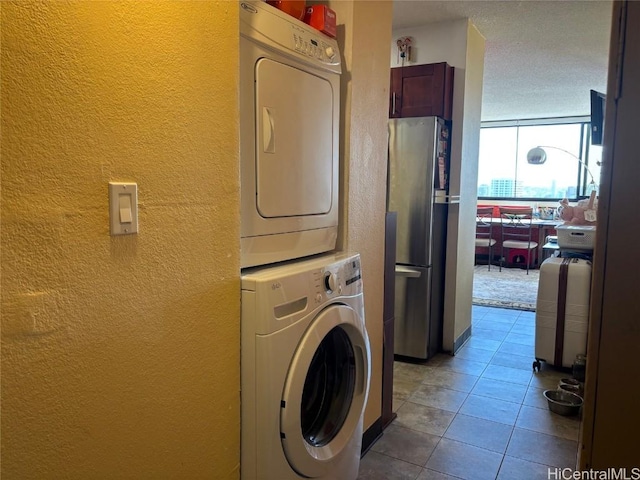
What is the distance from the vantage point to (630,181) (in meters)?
0.38

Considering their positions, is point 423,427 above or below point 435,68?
below

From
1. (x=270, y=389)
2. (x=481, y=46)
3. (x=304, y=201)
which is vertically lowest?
(x=270, y=389)

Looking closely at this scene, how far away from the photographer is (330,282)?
1.53m

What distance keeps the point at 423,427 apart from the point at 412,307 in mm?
1105

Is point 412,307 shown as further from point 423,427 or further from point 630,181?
point 630,181

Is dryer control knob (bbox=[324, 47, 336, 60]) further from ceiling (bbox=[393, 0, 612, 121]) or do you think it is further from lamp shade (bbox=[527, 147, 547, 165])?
lamp shade (bbox=[527, 147, 547, 165])

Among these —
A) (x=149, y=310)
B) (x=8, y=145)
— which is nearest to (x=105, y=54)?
(x=8, y=145)

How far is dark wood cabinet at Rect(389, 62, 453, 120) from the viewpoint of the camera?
3.39 meters

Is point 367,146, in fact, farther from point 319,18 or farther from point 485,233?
point 485,233

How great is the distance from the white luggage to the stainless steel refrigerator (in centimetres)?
75

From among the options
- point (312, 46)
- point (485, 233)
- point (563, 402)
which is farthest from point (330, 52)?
point (485, 233)

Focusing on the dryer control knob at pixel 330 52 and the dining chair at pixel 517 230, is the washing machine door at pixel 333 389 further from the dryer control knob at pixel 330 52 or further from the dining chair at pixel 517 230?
the dining chair at pixel 517 230

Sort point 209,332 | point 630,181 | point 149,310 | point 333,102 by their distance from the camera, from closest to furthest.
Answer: point 630,181, point 149,310, point 209,332, point 333,102

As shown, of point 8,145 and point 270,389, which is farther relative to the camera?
point 270,389
